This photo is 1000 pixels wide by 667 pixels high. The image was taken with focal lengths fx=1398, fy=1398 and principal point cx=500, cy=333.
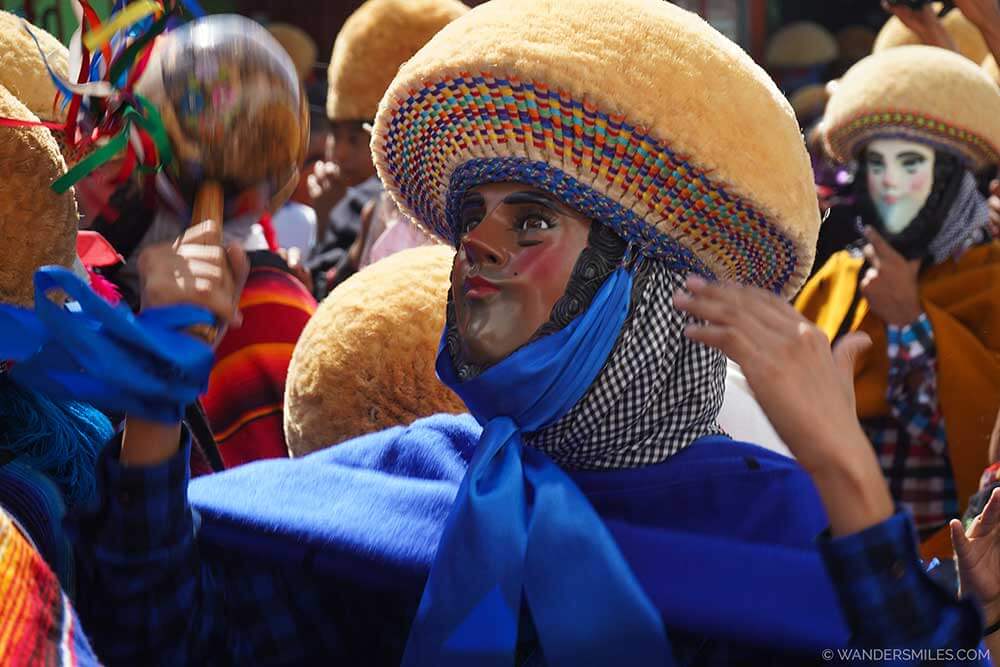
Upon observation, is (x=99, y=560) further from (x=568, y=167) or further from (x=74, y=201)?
(x=568, y=167)

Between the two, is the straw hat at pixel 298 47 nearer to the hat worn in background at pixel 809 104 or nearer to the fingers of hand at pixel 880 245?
the hat worn in background at pixel 809 104

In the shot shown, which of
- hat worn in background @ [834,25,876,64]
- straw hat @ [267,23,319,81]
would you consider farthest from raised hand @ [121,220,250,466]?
hat worn in background @ [834,25,876,64]

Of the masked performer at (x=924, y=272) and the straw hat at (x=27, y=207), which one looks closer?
the straw hat at (x=27, y=207)

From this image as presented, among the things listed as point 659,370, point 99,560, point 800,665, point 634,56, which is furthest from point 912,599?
point 99,560

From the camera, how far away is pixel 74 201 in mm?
2162

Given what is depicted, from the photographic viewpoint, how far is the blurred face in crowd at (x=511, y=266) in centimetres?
227

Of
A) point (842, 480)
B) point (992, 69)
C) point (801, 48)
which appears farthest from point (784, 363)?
point (801, 48)

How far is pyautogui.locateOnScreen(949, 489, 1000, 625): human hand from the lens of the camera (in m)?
2.44

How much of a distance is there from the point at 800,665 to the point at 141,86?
1.31 m

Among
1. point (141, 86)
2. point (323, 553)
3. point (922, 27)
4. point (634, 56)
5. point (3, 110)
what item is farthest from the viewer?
point (922, 27)

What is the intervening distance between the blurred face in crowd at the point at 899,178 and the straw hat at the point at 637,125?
310cm

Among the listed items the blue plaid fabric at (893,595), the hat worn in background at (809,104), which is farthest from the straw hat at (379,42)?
the hat worn in background at (809,104)

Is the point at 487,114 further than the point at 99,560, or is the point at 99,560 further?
the point at 487,114

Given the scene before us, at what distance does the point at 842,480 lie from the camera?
1.90 meters
